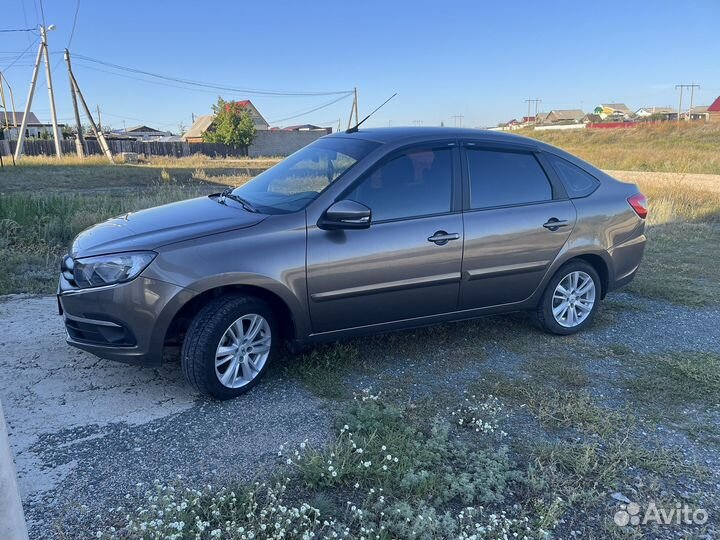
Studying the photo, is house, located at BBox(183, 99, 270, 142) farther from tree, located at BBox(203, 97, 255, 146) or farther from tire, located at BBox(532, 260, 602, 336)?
tire, located at BBox(532, 260, 602, 336)

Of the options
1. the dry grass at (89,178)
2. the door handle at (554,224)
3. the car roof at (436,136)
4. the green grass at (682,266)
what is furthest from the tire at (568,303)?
the dry grass at (89,178)

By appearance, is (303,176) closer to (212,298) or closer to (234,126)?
(212,298)

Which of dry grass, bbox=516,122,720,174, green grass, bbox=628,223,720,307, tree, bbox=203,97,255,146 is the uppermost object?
tree, bbox=203,97,255,146

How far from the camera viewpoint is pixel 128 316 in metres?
3.44

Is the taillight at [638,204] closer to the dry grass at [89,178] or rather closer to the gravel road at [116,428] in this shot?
the gravel road at [116,428]

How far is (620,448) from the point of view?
10.5ft

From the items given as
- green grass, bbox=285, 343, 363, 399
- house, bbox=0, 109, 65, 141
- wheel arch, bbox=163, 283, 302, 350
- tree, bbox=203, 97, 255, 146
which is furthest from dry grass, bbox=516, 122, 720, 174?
house, bbox=0, 109, 65, 141

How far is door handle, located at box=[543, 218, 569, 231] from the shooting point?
461 centimetres

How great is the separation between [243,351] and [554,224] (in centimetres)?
271

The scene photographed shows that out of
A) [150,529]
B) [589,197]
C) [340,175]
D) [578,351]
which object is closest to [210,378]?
[150,529]

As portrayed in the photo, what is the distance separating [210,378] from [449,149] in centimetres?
247

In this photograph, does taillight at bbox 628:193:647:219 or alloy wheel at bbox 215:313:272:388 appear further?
taillight at bbox 628:193:647:219

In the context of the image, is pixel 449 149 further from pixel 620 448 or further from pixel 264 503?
pixel 264 503

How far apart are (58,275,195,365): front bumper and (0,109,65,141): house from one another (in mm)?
44972
